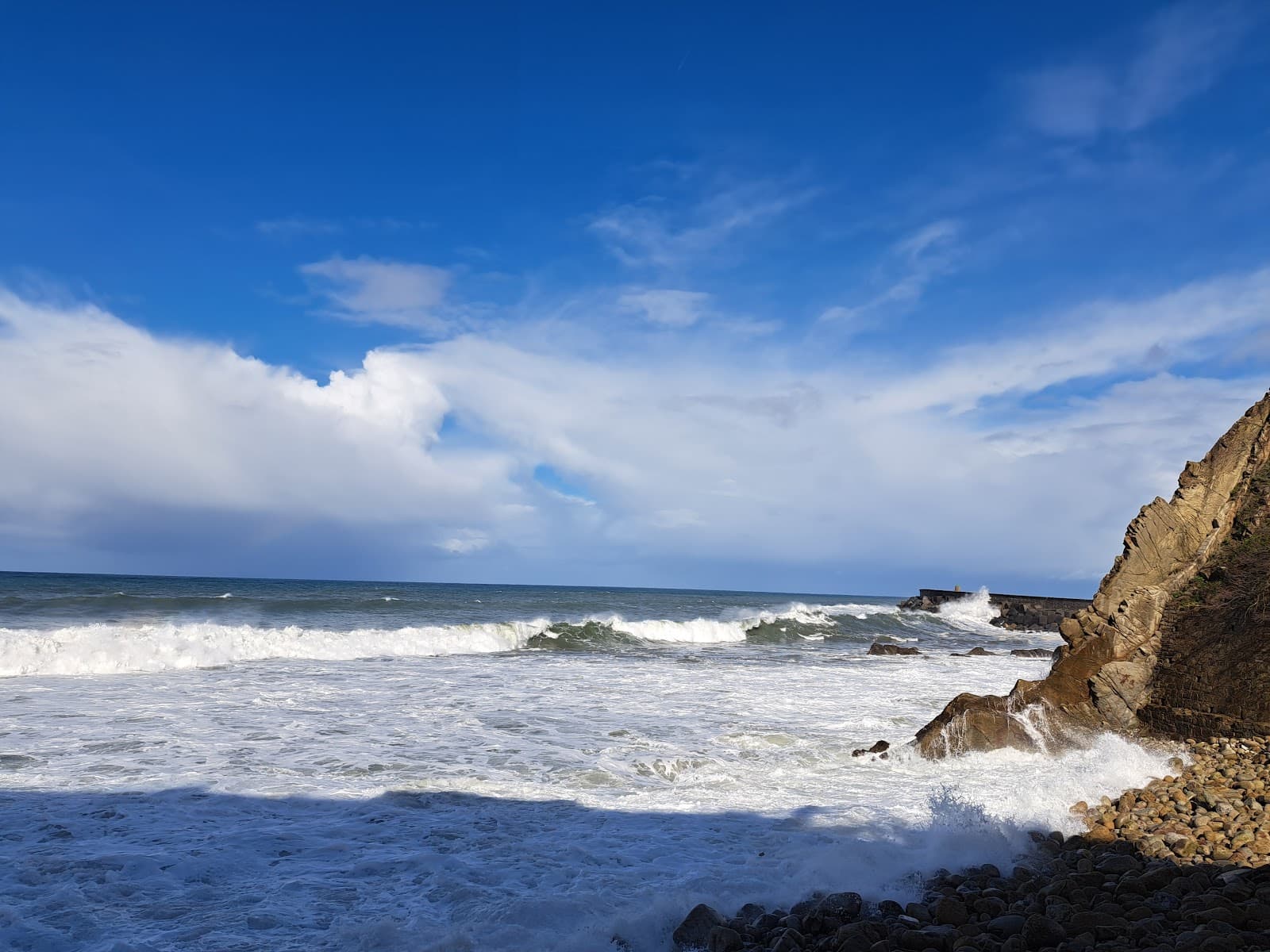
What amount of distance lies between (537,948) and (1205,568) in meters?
9.91

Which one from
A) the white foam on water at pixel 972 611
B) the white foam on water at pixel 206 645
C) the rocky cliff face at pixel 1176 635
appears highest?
the rocky cliff face at pixel 1176 635

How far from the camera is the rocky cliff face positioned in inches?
349

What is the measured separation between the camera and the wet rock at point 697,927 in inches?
183

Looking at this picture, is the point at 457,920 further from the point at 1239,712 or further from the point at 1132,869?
the point at 1239,712

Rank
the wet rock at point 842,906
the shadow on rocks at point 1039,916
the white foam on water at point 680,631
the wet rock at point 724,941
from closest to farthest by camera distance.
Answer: the shadow on rocks at point 1039,916, the wet rock at point 724,941, the wet rock at point 842,906, the white foam on water at point 680,631

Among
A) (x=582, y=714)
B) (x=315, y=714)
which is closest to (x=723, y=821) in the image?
(x=582, y=714)

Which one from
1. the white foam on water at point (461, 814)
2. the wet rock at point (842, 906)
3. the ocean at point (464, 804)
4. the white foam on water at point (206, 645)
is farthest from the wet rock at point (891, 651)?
the wet rock at point (842, 906)

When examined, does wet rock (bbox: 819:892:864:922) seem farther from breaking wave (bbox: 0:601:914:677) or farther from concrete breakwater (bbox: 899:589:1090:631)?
concrete breakwater (bbox: 899:589:1090:631)

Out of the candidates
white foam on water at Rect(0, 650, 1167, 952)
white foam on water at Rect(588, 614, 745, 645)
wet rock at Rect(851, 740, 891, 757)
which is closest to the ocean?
white foam on water at Rect(0, 650, 1167, 952)

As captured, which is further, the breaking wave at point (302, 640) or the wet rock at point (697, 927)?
the breaking wave at point (302, 640)

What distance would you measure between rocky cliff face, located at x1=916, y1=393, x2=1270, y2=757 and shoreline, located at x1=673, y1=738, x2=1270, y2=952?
2494mm

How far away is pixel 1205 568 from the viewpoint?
33.3ft

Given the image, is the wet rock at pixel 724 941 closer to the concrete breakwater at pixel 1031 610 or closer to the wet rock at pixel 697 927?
the wet rock at pixel 697 927

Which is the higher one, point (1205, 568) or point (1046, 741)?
point (1205, 568)
